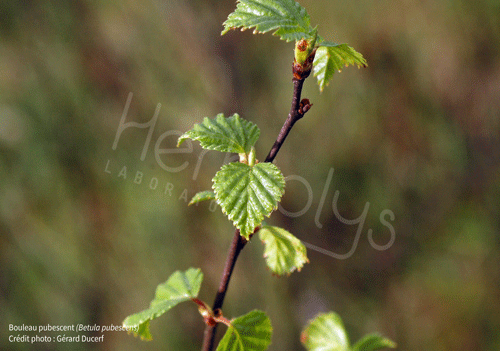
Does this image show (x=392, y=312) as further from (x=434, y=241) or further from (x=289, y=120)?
(x=289, y=120)

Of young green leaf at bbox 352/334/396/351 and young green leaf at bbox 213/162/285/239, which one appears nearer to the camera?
young green leaf at bbox 213/162/285/239

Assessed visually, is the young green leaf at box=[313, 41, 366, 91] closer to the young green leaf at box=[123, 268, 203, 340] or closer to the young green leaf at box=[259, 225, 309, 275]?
the young green leaf at box=[259, 225, 309, 275]

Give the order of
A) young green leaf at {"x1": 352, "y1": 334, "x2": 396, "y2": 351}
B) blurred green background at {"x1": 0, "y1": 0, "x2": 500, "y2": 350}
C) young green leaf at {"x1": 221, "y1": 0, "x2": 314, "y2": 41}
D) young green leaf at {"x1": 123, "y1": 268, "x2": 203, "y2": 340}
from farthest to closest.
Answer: blurred green background at {"x1": 0, "y1": 0, "x2": 500, "y2": 350} < young green leaf at {"x1": 352, "y1": 334, "x2": 396, "y2": 351} < young green leaf at {"x1": 123, "y1": 268, "x2": 203, "y2": 340} < young green leaf at {"x1": 221, "y1": 0, "x2": 314, "y2": 41}

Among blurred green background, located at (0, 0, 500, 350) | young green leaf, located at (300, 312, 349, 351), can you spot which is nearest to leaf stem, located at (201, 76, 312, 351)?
young green leaf, located at (300, 312, 349, 351)

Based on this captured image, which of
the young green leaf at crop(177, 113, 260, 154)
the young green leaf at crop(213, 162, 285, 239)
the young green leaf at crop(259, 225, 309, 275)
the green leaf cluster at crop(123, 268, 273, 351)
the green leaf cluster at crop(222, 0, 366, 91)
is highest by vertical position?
the green leaf cluster at crop(222, 0, 366, 91)

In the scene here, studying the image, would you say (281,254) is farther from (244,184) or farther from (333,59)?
(333,59)
